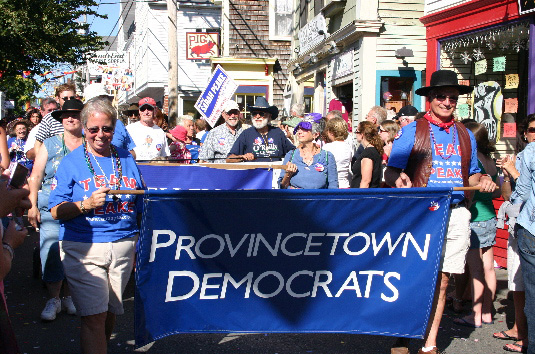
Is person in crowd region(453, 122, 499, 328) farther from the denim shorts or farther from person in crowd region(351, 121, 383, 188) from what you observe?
person in crowd region(351, 121, 383, 188)

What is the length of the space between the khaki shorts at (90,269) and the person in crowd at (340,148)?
426 centimetres

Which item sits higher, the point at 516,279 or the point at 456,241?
the point at 456,241

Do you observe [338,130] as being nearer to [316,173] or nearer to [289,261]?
[316,173]

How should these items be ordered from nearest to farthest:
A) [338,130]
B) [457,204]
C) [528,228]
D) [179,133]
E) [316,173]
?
[528,228] < [457,204] < [316,173] < [338,130] < [179,133]

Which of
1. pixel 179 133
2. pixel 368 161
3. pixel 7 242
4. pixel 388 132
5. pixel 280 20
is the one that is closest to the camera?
pixel 7 242

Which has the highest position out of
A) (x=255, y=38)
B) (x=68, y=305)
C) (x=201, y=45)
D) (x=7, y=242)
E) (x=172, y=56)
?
(x=201, y=45)

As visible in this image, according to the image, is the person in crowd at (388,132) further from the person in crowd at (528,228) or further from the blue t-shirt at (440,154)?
the person in crowd at (528,228)

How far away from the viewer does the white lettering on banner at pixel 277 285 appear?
13.7 ft

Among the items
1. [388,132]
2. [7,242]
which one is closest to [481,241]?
[388,132]

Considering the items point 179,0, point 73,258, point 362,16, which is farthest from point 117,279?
point 179,0

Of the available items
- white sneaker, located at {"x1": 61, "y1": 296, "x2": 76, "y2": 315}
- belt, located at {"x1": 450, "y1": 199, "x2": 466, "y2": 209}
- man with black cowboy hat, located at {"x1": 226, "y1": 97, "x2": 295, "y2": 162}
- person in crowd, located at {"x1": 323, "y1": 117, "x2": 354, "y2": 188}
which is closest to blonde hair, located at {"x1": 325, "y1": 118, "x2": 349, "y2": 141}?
person in crowd, located at {"x1": 323, "y1": 117, "x2": 354, "y2": 188}

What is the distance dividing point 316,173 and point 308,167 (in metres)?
0.12

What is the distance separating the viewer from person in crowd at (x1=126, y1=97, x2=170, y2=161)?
8.16 meters

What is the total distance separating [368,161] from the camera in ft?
24.3
